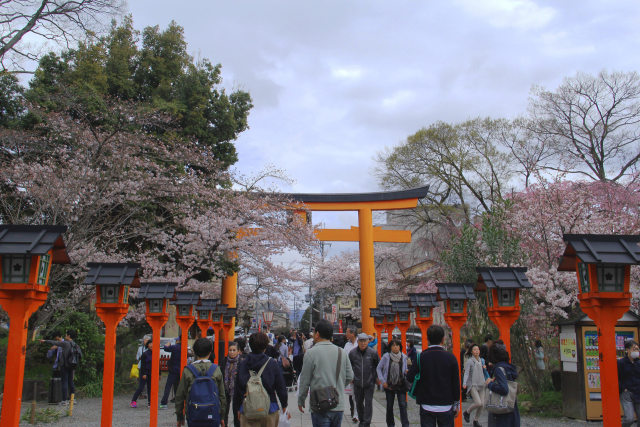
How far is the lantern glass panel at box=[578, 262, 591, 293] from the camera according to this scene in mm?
5262

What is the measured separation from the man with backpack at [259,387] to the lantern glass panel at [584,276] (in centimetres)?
329

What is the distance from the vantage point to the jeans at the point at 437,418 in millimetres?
5488

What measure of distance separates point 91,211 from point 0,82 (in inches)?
257

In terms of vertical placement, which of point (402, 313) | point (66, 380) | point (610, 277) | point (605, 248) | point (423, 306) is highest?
point (605, 248)

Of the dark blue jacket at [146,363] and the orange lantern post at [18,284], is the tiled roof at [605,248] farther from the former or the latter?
the dark blue jacket at [146,363]

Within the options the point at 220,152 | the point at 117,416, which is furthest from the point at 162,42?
the point at 117,416

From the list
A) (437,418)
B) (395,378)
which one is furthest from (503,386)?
(395,378)

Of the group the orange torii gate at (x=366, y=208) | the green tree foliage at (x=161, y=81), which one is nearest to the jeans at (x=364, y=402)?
the green tree foliage at (x=161, y=81)

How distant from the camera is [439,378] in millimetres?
5504

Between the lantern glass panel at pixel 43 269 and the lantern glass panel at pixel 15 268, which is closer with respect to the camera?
the lantern glass panel at pixel 15 268

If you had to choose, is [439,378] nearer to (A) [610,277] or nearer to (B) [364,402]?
(A) [610,277]

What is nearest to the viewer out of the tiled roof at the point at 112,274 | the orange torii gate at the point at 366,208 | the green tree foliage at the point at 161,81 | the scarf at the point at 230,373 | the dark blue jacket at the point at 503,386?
the dark blue jacket at the point at 503,386

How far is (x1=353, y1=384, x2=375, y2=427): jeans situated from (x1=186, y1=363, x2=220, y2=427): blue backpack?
10.8 feet

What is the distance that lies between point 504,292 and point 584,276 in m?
2.67
